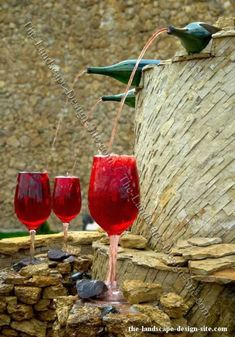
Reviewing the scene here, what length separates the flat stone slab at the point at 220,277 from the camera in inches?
40.9

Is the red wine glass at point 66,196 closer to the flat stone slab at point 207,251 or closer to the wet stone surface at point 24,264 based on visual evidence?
the wet stone surface at point 24,264

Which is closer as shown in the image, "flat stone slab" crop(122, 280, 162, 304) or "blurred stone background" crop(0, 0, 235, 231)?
"flat stone slab" crop(122, 280, 162, 304)

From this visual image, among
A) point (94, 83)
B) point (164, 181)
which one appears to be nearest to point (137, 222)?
point (164, 181)

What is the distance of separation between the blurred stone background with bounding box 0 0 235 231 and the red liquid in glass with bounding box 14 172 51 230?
4.20 metres

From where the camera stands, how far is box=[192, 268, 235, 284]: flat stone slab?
1.04 metres

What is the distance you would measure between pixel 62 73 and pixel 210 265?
4.93 m

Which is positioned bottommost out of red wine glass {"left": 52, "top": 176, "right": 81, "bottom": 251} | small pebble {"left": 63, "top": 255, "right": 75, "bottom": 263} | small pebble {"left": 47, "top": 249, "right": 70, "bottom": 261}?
small pebble {"left": 63, "top": 255, "right": 75, "bottom": 263}

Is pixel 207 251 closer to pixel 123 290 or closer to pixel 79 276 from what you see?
pixel 123 290

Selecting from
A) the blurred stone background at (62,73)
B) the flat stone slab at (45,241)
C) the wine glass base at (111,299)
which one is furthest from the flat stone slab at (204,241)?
the blurred stone background at (62,73)

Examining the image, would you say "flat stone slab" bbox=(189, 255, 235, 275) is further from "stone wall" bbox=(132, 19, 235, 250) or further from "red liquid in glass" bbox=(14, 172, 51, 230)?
"red liquid in glass" bbox=(14, 172, 51, 230)

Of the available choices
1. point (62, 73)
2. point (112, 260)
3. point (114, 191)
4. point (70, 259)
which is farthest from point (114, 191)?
point (62, 73)

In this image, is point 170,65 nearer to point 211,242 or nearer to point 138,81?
point 138,81

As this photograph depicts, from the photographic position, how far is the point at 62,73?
5805 mm

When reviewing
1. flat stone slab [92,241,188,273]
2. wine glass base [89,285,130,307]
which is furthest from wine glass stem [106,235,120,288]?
flat stone slab [92,241,188,273]
